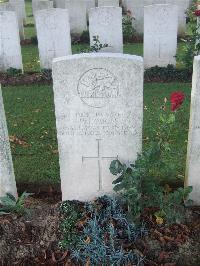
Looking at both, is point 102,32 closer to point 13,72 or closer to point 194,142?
point 13,72

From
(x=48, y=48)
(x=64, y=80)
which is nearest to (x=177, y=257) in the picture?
(x=64, y=80)

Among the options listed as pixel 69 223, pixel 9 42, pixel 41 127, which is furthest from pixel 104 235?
pixel 9 42

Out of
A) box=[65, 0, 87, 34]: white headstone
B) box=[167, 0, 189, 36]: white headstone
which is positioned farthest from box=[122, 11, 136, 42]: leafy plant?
box=[167, 0, 189, 36]: white headstone

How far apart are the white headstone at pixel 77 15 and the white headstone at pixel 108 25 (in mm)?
3549

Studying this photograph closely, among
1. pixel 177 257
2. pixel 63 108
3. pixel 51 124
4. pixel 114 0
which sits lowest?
pixel 177 257

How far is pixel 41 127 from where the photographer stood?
6.31 m

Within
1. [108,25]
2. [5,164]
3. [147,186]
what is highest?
[108,25]

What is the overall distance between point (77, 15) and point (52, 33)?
3.56 meters

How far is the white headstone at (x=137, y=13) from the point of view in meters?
11.3

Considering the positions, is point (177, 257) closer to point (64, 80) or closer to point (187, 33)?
point (64, 80)

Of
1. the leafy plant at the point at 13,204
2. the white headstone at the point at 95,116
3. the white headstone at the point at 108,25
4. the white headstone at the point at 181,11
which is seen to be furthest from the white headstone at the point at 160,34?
the leafy plant at the point at 13,204

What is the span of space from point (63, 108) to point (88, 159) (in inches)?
25.5

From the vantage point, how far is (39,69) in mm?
9219

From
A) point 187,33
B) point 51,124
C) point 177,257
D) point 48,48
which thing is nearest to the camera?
point 177,257
